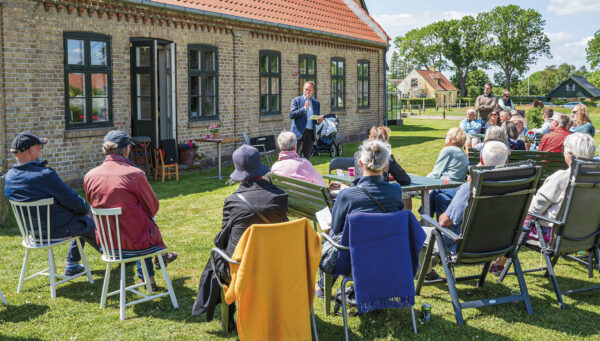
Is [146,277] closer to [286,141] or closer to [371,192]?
[286,141]

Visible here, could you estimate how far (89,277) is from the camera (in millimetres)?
Answer: 5961

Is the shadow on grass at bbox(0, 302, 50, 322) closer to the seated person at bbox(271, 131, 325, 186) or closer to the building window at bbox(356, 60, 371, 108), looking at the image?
the seated person at bbox(271, 131, 325, 186)

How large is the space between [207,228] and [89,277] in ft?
8.53

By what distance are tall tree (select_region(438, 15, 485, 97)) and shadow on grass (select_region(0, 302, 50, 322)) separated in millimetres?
90165

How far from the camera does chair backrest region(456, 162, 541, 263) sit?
4781 millimetres

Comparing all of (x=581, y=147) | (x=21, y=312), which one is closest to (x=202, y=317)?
(x=21, y=312)

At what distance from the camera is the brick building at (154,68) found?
11047mm

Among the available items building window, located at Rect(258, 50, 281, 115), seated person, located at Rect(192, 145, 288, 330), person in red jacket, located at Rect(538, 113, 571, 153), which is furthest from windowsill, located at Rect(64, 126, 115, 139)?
person in red jacket, located at Rect(538, 113, 571, 153)

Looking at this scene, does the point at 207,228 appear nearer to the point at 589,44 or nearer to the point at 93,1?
the point at 93,1

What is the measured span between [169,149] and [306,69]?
756cm

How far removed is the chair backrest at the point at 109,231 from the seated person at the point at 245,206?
2.99 ft

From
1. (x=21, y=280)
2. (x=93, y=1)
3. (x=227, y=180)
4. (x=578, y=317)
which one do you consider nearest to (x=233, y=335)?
(x=21, y=280)

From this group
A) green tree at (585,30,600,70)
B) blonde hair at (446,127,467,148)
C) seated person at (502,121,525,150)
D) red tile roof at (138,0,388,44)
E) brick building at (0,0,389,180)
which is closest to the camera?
blonde hair at (446,127,467,148)

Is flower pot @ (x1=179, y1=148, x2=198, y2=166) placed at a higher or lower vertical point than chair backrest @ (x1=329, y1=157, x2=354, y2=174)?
lower
